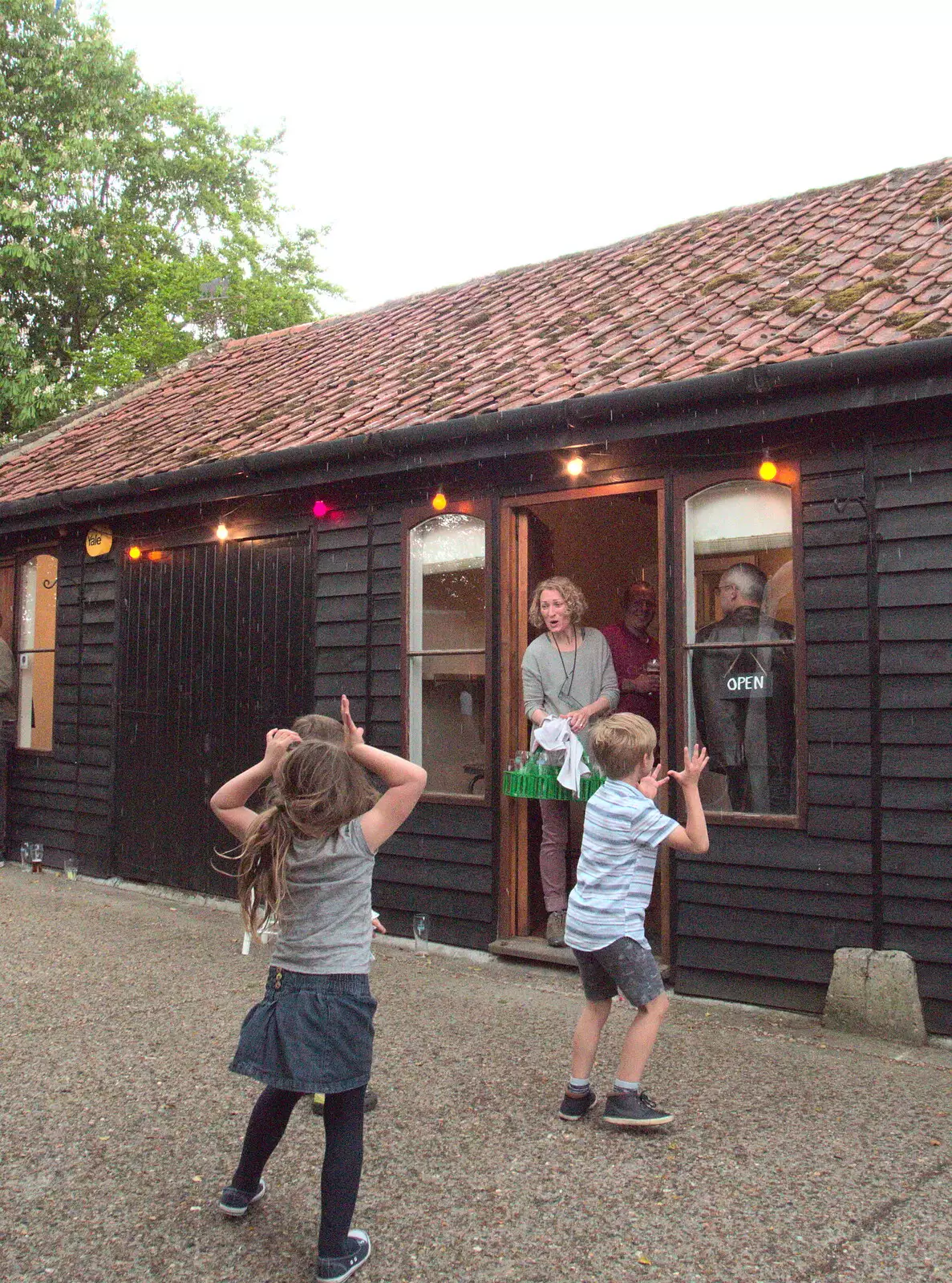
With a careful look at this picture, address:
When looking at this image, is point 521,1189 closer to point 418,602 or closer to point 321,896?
point 321,896

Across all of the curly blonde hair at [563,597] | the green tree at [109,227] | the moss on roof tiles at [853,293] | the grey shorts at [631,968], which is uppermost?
the green tree at [109,227]

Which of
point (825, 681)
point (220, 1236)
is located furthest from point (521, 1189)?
point (825, 681)

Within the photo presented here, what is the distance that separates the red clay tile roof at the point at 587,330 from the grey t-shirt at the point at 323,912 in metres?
3.32

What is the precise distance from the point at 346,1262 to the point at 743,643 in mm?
3508

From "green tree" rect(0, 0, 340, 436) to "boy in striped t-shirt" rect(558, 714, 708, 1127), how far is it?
16.5m

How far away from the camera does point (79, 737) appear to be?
359 inches

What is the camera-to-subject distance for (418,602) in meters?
6.79

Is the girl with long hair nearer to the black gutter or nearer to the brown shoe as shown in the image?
the black gutter

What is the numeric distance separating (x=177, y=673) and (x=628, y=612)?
3.48m

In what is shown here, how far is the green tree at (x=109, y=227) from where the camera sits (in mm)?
18469

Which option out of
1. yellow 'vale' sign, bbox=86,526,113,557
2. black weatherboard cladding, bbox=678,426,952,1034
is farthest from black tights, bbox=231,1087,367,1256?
yellow 'vale' sign, bbox=86,526,113,557

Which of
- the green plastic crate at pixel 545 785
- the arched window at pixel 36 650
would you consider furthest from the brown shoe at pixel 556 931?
the arched window at pixel 36 650

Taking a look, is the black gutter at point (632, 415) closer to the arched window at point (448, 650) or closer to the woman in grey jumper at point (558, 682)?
the arched window at point (448, 650)

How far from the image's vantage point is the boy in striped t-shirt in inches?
142
